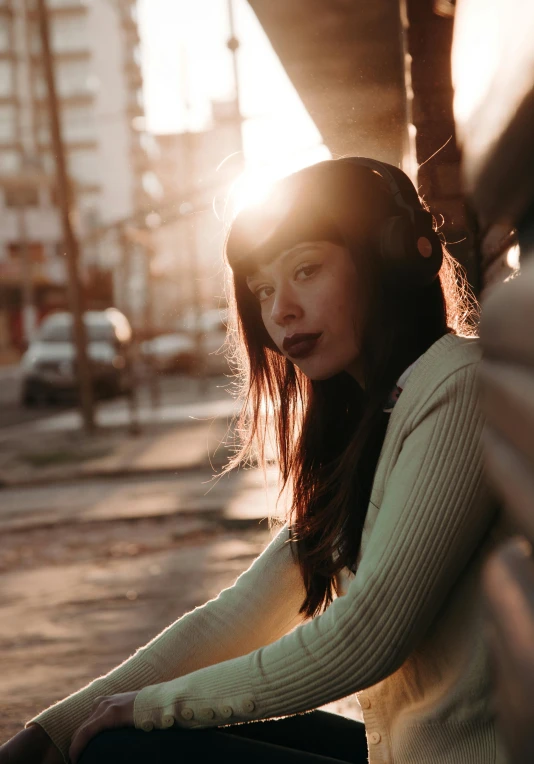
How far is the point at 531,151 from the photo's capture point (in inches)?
32.6

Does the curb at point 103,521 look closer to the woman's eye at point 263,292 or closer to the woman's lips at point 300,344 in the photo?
the woman's eye at point 263,292

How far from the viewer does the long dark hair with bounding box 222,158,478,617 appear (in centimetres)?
172

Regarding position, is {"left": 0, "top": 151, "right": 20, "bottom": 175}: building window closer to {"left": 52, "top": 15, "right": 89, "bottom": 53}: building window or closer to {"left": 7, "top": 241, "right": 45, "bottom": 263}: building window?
{"left": 52, "top": 15, "right": 89, "bottom": 53}: building window

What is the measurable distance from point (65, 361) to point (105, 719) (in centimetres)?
1941

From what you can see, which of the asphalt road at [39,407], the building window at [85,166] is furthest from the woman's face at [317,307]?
the building window at [85,166]

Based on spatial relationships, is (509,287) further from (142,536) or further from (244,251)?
(142,536)

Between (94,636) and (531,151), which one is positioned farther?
(94,636)

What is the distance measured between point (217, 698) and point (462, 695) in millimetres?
384

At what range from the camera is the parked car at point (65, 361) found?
68.7 ft

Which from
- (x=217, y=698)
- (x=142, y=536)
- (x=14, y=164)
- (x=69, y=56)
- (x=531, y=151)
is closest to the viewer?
(x=531, y=151)

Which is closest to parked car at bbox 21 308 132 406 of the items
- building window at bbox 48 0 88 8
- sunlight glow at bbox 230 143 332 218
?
sunlight glow at bbox 230 143 332 218

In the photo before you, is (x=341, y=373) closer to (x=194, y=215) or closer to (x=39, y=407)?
(x=194, y=215)

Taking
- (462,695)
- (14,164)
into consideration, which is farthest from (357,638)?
(14,164)

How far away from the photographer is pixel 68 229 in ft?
47.6
